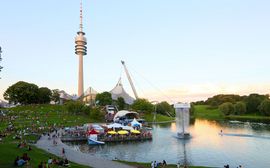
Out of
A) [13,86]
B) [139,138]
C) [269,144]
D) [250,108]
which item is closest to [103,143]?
[139,138]

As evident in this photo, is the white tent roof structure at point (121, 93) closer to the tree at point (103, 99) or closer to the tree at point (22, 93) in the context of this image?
the tree at point (103, 99)

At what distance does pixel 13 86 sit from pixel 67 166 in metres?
108

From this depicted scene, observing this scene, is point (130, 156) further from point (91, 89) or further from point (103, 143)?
point (91, 89)

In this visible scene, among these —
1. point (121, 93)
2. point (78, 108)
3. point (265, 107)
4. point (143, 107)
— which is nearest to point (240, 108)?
point (265, 107)

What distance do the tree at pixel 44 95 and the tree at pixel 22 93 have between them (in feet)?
8.29

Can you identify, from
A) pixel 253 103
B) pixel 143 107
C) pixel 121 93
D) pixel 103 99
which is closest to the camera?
pixel 143 107

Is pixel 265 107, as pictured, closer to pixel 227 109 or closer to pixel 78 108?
pixel 227 109

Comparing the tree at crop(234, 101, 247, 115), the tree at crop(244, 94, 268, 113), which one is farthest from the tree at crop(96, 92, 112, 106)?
the tree at crop(244, 94, 268, 113)

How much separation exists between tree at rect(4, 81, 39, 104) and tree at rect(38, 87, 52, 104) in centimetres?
253

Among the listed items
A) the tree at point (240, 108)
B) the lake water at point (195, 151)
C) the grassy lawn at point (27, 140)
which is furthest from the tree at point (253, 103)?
the lake water at point (195, 151)

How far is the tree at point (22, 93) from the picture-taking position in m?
125

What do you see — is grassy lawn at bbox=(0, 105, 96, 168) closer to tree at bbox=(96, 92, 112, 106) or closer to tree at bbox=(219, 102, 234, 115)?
tree at bbox=(96, 92, 112, 106)

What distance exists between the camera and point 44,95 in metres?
134

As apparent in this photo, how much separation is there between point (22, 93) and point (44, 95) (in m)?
11.4
